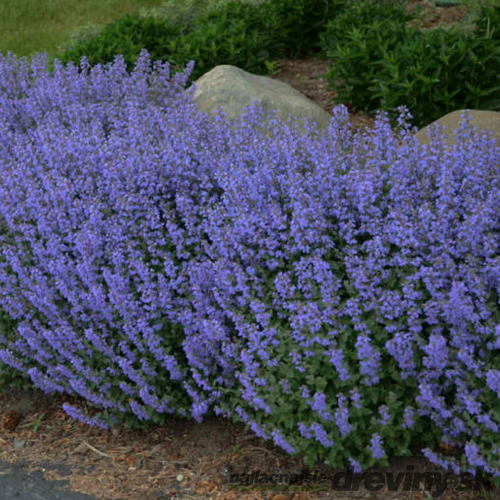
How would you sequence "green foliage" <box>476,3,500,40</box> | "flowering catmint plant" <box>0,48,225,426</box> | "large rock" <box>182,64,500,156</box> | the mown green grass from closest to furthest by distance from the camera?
"flowering catmint plant" <box>0,48,225,426</box> → "large rock" <box>182,64,500,156</box> → "green foliage" <box>476,3,500,40</box> → the mown green grass

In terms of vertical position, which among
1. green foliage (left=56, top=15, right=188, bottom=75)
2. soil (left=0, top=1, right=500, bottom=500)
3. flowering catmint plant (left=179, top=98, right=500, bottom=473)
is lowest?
soil (left=0, top=1, right=500, bottom=500)

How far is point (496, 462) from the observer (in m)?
2.77

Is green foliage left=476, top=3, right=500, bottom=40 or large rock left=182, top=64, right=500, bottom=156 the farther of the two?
green foliage left=476, top=3, right=500, bottom=40

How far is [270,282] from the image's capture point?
11.1ft

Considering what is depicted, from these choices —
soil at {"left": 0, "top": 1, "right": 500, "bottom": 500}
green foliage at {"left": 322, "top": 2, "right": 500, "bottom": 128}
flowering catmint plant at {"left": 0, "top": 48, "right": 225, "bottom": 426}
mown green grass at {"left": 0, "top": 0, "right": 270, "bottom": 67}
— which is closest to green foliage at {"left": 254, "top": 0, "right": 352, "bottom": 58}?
green foliage at {"left": 322, "top": 2, "right": 500, "bottom": 128}

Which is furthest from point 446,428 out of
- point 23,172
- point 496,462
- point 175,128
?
point 23,172

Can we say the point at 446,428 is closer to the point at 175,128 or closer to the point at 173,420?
the point at 173,420

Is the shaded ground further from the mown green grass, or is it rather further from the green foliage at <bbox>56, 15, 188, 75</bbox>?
the mown green grass

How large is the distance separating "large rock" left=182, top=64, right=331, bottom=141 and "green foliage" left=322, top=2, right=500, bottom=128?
0.53 meters

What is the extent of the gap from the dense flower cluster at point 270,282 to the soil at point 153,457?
155mm

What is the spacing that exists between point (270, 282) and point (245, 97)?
2.65 meters

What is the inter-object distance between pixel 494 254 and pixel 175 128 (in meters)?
2.18

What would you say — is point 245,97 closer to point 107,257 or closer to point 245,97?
point 245,97

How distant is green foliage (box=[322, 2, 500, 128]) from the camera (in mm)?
5441
